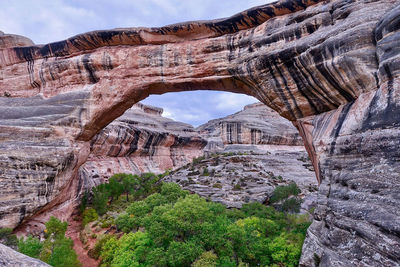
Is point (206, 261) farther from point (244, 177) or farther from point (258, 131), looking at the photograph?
point (258, 131)

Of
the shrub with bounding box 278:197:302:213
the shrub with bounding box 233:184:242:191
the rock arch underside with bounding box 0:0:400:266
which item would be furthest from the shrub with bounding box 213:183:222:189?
the rock arch underside with bounding box 0:0:400:266

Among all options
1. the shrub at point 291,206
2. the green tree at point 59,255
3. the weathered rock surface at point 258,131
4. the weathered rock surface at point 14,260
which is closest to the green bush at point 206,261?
the weathered rock surface at point 14,260

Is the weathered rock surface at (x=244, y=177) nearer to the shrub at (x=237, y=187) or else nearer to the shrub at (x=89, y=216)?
the shrub at (x=237, y=187)

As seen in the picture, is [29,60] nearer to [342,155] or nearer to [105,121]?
[105,121]

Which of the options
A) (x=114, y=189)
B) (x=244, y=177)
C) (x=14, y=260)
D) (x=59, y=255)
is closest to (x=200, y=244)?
(x=14, y=260)

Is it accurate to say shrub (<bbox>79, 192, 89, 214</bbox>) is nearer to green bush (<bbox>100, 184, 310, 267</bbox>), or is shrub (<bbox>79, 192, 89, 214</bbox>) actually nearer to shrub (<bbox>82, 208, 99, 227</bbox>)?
shrub (<bbox>82, 208, 99, 227</bbox>)
